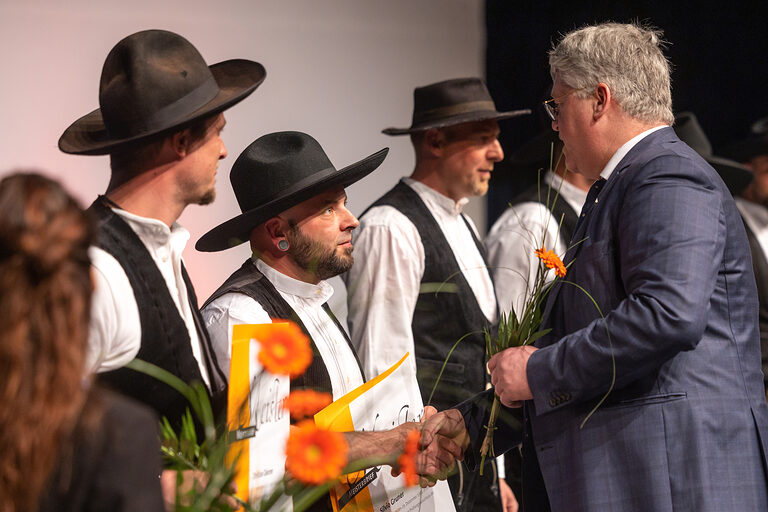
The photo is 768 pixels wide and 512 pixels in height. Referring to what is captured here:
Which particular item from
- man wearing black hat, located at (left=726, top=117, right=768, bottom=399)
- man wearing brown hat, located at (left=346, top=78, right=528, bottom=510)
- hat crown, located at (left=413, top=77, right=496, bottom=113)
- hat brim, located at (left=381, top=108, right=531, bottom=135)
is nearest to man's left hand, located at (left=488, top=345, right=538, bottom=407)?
man wearing brown hat, located at (left=346, top=78, right=528, bottom=510)

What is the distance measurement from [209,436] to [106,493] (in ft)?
0.83

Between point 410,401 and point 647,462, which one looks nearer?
point 647,462

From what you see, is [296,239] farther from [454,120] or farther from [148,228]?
[454,120]

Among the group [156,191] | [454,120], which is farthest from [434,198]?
[156,191]

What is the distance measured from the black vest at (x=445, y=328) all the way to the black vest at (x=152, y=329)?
1.22 meters

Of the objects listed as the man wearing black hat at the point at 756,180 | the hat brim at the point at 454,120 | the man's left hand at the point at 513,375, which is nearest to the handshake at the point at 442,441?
the man's left hand at the point at 513,375

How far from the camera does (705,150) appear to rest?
398 centimetres

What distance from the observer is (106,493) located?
0.96m

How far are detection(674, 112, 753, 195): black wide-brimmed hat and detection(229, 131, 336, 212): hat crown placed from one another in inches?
85.2

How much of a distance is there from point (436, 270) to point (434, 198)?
1.16ft

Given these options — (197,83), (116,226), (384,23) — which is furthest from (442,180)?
(116,226)

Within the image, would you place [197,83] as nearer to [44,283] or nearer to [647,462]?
[44,283]

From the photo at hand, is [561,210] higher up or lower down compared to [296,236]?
lower down

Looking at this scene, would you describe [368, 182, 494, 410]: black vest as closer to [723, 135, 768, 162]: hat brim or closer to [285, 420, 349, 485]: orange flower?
[285, 420, 349, 485]: orange flower
